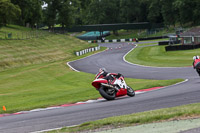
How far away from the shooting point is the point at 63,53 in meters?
67.5

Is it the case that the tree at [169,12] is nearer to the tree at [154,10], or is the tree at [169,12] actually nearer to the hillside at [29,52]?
the tree at [154,10]

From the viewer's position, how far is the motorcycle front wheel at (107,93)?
52.4 ft

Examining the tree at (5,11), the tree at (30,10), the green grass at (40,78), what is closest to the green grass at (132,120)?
the green grass at (40,78)

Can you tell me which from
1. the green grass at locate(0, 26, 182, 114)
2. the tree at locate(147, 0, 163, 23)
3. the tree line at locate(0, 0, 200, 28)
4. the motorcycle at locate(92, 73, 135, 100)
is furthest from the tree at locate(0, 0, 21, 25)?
the tree at locate(147, 0, 163, 23)

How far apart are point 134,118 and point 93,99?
8107 millimetres

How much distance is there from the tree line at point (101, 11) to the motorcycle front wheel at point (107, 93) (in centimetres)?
6229

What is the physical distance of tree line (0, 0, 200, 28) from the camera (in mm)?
102844

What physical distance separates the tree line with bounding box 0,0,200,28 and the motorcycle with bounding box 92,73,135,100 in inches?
2437

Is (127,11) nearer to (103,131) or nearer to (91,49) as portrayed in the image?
(91,49)

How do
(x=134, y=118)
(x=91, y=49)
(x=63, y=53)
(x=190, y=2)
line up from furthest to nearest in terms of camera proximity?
(x=190, y=2)
(x=91, y=49)
(x=63, y=53)
(x=134, y=118)

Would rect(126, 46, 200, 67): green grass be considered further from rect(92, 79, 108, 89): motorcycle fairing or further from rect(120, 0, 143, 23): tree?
rect(120, 0, 143, 23): tree

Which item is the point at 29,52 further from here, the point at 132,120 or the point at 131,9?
the point at 131,9

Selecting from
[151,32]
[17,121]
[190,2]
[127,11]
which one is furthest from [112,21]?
[17,121]

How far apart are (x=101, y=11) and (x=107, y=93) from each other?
127m
